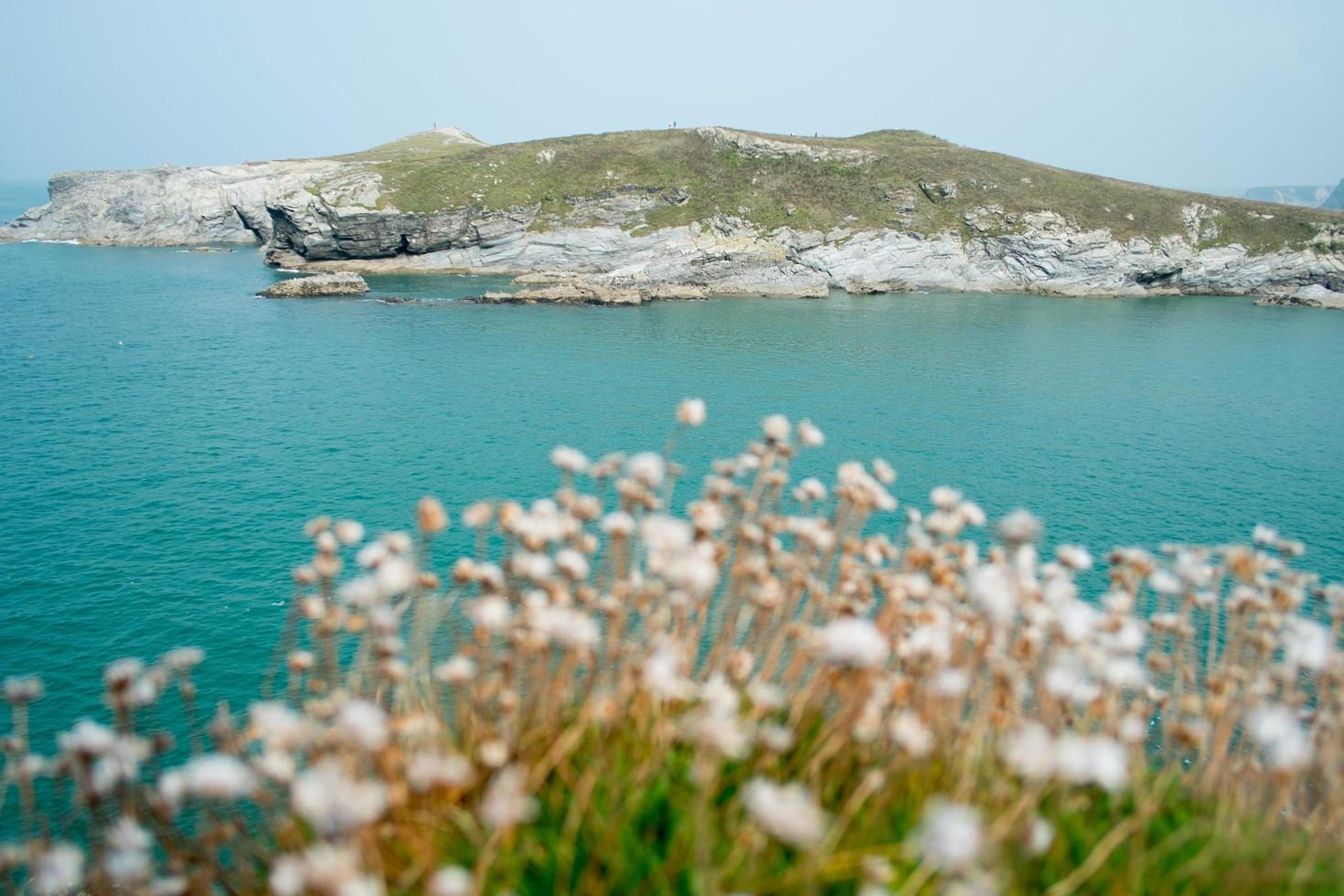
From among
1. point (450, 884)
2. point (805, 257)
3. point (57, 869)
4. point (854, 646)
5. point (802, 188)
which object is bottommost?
point (57, 869)

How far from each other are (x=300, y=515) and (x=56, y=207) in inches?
5481

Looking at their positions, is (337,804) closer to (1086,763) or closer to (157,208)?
(1086,763)

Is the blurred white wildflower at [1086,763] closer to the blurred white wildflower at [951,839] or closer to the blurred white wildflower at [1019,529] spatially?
the blurred white wildflower at [951,839]

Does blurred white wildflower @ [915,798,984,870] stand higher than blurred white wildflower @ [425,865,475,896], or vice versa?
blurred white wildflower @ [915,798,984,870]

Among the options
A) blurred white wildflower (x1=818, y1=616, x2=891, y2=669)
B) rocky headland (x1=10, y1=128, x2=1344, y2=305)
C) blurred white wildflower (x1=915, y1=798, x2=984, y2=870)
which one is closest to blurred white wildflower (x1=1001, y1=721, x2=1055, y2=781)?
blurred white wildflower (x1=915, y1=798, x2=984, y2=870)

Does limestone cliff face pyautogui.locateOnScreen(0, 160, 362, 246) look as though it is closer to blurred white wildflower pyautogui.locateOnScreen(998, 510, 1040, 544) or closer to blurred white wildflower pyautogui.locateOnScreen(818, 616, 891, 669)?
blurred white wildflower pyautogui.locateOnScreen(998, 510, 1040, 544)

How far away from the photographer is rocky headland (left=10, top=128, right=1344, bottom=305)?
84.8 meters

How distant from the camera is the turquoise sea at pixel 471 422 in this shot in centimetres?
1905

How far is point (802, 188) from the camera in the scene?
97812mm

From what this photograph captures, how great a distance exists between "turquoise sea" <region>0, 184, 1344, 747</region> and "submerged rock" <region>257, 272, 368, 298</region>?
3.35 metres

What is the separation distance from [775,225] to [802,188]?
1191 cm

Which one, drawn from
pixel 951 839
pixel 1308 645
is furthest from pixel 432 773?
pixel 1308 645

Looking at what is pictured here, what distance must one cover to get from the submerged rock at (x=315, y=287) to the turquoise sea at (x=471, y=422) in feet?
11.0

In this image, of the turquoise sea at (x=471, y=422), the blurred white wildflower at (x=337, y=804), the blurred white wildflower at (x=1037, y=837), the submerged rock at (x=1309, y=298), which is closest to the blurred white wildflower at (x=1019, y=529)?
the blurred white wildflower at (x=1037, y=837)
